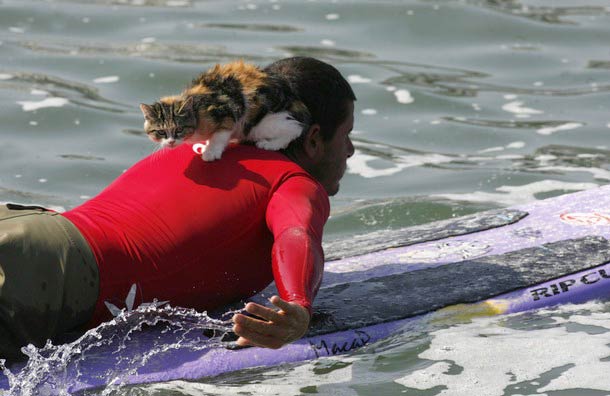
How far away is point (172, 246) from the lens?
3.69 metres

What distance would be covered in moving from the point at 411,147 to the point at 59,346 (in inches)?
179

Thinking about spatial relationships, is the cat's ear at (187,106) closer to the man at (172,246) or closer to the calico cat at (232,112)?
the calico cat at (232,112)

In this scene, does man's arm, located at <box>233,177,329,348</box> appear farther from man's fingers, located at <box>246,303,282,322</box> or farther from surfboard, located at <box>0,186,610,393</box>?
surfboard, located at <box>0,186,610,393</box>

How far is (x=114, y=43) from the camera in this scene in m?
9.66

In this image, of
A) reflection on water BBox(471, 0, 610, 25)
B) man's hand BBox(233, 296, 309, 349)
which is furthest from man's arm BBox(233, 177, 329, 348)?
reflection on water BBox(471, 0, 610, 25)

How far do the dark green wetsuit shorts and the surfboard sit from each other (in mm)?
95

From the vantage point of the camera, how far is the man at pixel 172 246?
346 centimetres

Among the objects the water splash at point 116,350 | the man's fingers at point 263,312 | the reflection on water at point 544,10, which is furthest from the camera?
the reflection on water at point 544,10

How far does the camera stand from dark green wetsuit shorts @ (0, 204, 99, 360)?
345 centimetres

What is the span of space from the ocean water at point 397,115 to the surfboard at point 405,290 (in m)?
0.06

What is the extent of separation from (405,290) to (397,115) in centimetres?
411

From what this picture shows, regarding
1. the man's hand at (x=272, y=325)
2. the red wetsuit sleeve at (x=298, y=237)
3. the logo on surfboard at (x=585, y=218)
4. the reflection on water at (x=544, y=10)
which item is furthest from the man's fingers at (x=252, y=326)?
the reflection on water at (x=544, y=10)

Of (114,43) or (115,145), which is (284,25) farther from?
(115,145)

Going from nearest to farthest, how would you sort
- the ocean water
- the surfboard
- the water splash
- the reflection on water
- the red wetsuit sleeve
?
the red wetsuit sleeve < the water splash < the surfboard < the ocean water < the reflection on water
